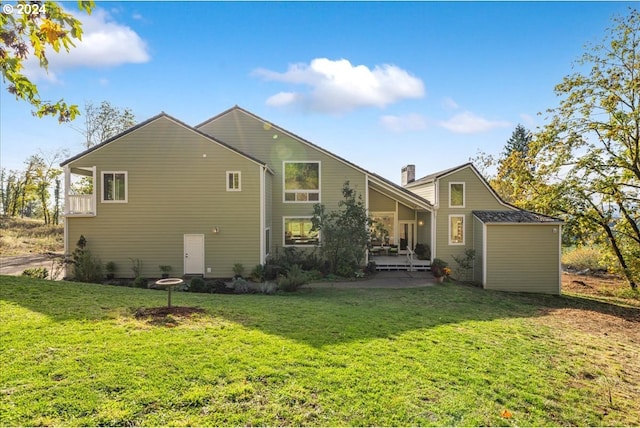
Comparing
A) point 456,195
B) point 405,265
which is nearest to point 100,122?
point 405,265

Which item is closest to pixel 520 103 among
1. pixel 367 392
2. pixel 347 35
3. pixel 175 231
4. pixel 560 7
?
pixel 560 7

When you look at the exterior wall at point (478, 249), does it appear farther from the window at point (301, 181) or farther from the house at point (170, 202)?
the house at point (170, 202)

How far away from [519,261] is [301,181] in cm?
1226

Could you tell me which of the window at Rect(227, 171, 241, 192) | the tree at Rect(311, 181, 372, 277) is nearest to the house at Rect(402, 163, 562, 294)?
the tree at Rect(311, 181, 372, 277)

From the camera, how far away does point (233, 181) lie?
15727 mm

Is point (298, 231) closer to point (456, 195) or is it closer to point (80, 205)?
point (456, 195)

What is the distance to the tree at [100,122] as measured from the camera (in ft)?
104

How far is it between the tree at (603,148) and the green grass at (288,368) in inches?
457

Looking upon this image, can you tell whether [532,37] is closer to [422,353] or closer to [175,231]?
[422,353]

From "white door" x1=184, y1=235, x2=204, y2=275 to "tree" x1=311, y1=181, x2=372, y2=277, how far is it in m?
5.71

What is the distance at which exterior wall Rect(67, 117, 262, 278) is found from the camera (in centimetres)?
1540

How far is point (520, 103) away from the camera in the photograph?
1547cm

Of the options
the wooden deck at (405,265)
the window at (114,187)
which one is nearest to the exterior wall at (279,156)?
the wooden deck at (405,265)

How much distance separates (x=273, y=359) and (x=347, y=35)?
11.6 m
